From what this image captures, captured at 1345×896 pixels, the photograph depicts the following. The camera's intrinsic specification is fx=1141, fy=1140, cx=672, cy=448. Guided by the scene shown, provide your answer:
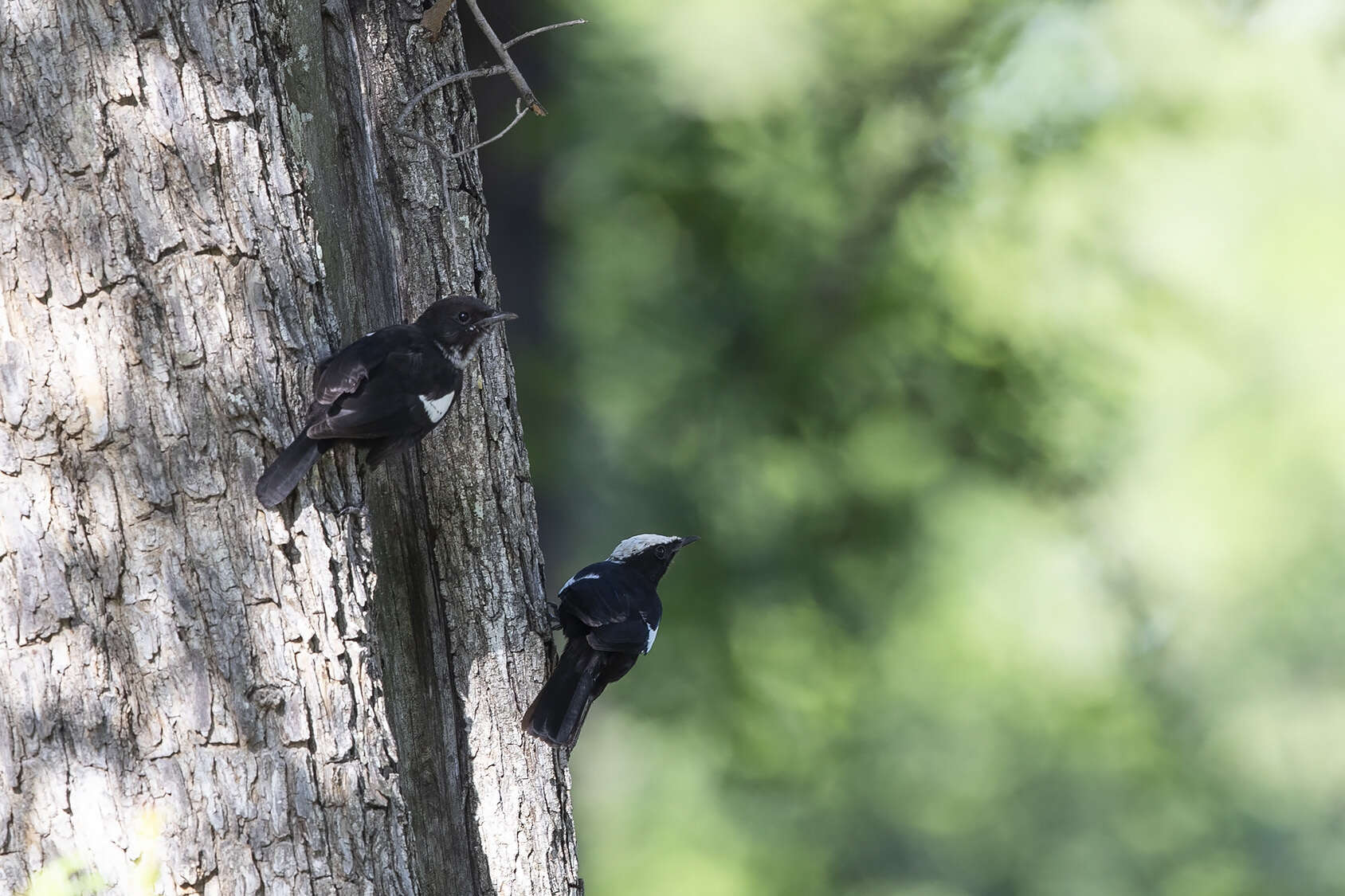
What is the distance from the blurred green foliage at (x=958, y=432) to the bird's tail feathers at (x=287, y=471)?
373 centimetres

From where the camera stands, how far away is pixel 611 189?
5930mm

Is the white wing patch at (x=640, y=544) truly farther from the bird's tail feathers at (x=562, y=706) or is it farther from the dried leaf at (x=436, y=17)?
the dried leaf at (x=436, y=17)

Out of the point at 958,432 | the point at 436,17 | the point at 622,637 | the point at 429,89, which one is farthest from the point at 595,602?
the point at 958,432

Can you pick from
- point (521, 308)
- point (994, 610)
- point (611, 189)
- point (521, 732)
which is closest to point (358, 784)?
point (521, 732)

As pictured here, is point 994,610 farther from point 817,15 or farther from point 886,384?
point 817,15

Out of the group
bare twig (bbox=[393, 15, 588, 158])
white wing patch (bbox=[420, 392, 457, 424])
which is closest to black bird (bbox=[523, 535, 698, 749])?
white wing patch (bbox=[420, 392, 457, 424])

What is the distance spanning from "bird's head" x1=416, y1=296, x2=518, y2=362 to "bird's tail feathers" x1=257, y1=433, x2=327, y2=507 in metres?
0.46

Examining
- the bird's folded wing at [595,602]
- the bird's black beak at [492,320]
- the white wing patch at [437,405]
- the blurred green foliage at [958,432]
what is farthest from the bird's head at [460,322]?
the blurred green foliage at [958,432]

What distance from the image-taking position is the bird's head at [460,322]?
242cm

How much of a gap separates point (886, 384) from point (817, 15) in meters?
1.98

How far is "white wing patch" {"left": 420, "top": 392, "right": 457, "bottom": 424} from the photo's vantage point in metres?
Answer: 2.24

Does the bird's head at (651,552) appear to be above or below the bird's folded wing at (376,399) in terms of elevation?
above

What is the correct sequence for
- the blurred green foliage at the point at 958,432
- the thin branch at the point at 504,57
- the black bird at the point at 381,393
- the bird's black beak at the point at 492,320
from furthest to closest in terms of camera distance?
the blurred green foliage at the point at 958,432 < the thin branch at the point at 504,57 < the bird's black beak at the point at 492,320 < the black bird at the point at 381,393

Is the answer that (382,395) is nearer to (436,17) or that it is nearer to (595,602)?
(595,602)
